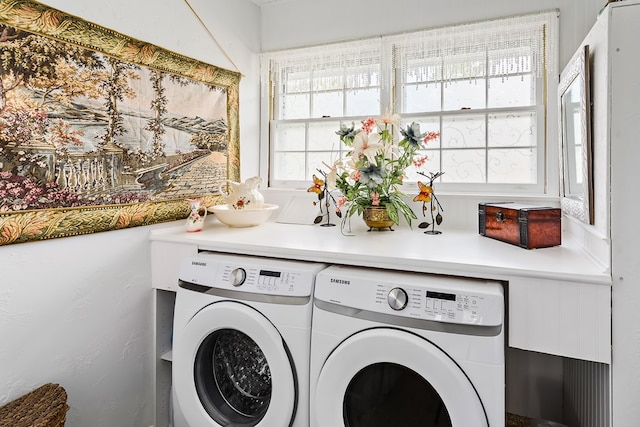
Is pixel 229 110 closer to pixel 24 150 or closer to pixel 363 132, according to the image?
pixel 363 132

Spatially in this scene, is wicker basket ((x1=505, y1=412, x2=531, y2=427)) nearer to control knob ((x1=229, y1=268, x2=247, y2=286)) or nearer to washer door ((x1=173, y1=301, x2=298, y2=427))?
washer door ((x1=173, y1=301, x2=298, y2=427))

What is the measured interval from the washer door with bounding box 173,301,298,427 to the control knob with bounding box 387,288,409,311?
Result: 48 cm

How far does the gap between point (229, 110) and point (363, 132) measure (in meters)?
0.97

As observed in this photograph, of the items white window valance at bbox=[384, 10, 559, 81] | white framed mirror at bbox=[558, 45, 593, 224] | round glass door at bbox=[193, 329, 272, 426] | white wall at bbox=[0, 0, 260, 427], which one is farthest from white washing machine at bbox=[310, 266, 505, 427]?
white window valance at bbox=[384, 10, 559, 81]

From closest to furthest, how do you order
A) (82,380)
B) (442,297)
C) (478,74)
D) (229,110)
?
(442,297) < (82,380) < (478,74) < (229,110)

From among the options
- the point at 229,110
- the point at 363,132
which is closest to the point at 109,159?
the point at 229,110

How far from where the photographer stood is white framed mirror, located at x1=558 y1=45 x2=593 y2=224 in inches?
54.7

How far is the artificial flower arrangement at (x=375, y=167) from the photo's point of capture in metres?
2.06

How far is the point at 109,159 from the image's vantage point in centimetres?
185

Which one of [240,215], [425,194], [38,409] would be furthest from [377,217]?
[38,409]

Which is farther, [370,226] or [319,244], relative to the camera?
[370,226]

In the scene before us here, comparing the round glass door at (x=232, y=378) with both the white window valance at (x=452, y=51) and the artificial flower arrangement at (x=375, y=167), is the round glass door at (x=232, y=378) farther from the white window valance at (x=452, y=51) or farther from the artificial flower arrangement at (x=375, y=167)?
the white window valance at (x=452, y=51)

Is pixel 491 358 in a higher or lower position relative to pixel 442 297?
lower

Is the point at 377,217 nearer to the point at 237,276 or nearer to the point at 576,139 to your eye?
the point at 237,276
